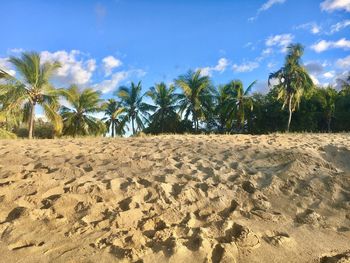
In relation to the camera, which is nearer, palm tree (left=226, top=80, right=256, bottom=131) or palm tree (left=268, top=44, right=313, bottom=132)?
palm tree (left=268, top=44, right=313, bottom=132)

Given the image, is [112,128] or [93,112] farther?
[112,128]

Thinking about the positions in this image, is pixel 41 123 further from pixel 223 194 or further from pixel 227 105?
pixel 223 194

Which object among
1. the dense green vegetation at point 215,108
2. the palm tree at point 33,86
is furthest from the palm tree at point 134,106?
the palm tree at point 33,86

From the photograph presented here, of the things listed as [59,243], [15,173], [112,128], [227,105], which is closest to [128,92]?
[112,128]

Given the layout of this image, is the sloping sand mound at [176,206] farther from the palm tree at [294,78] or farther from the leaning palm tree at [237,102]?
the leaning palm tree at [237,102]

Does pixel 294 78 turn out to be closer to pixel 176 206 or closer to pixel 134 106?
pixel 134 106

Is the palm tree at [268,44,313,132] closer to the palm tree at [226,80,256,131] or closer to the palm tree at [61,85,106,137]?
the palm tree at [226,80,256,131]

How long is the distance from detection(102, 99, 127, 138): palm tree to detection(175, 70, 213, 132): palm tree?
547cm

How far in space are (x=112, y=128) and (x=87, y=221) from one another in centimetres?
3212

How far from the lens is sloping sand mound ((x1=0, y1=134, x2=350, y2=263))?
4.27m

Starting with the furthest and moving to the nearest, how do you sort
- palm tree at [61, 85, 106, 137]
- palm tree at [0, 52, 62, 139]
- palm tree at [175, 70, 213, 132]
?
palm tree at [175, 70, 213, 132]
palm tree at [61, 85, 106, 137]
palm tree at [0, 52, 62, 139]

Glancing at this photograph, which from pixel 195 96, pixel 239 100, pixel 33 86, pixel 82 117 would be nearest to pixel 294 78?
pixel 239 100

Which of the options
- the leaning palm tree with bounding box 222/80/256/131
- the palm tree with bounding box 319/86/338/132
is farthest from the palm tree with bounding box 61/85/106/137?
the palm tree with bounding box 319/86/338/132

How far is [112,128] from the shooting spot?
120ft
